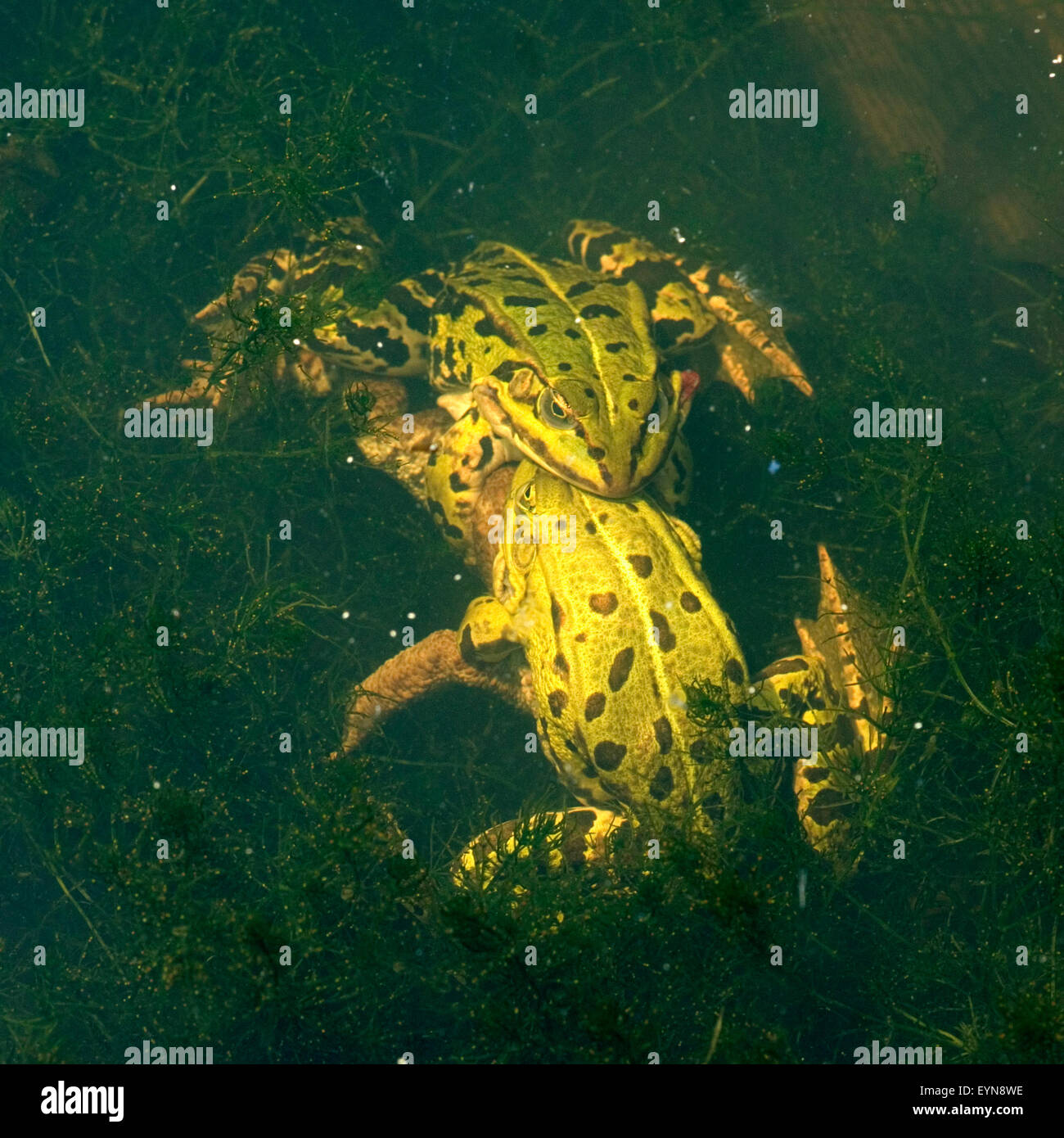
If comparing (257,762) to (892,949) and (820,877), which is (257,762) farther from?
(892,949)

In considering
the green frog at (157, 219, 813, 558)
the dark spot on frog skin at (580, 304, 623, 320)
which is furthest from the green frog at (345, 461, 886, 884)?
the dark spot on frog skin at (580, 304, 623, 320)

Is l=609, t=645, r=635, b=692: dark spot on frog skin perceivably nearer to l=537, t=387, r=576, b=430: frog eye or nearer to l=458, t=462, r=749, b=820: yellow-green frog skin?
l=458, t=462, r=749, b=820: yellow-green frog skin

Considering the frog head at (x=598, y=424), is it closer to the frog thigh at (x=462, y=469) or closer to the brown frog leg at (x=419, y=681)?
the frog thigh at (x=462, y=469)

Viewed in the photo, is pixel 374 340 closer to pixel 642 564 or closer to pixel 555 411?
pixel 555 411

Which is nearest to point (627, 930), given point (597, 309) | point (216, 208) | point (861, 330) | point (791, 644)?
point (791, 644)

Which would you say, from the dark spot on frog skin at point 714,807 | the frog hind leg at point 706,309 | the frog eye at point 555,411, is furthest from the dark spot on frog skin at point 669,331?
the dark spot on frog skin at point 714,807

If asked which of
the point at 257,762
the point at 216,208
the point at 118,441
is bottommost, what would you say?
the point at 257,762
